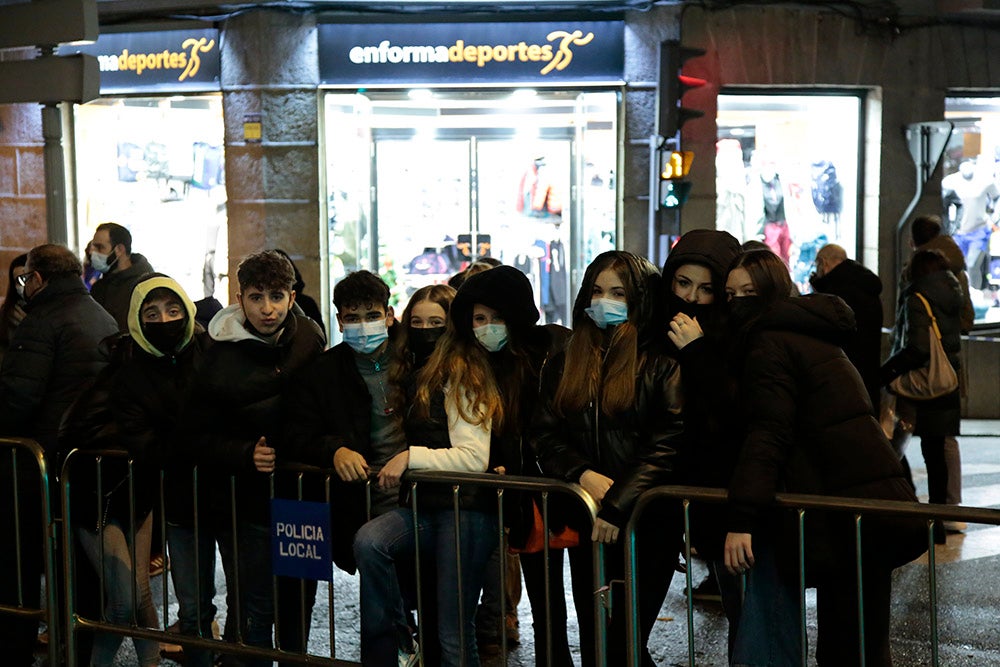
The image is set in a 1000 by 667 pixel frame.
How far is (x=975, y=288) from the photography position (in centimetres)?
1378

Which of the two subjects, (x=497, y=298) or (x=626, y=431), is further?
Answer: (x=497, y=298)

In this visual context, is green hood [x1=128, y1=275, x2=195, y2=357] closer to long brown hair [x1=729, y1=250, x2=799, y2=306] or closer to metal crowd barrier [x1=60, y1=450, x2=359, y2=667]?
metal crowd barrier [x1=60, y1=450, x2=359, y2=667]

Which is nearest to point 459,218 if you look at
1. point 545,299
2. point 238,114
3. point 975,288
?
point 545,299

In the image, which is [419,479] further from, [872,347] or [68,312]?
[872,347]

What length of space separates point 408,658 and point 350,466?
811 mm

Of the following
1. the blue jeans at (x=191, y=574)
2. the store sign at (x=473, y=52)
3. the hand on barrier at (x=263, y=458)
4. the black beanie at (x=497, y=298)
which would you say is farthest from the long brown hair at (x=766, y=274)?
the store sign at (x=473, y=52)

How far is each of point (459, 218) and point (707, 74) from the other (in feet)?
9.24

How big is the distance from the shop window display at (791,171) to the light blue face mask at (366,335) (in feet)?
26.8

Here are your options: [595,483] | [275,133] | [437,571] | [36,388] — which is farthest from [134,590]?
[275,133]

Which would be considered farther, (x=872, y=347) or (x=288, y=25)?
(x=288, y=25)

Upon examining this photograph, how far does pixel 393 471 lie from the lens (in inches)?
193

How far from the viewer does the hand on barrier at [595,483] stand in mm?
4633

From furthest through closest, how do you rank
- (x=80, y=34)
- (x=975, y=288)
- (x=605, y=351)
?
(x=975, y=288) < (x=80, y=34) < (x=605, y=351)

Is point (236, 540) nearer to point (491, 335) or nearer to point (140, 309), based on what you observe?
point (140, 309)
